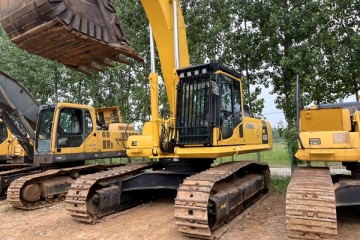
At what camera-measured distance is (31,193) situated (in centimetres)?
828

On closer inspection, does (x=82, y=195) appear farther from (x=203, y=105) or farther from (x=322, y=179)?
(x=322, y=179)

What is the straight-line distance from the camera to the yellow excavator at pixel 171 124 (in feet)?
13.7

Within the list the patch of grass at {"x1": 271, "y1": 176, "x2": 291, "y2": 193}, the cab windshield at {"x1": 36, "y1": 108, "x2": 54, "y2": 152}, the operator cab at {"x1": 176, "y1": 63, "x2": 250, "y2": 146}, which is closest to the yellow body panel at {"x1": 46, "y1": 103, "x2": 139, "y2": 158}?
the cab windshield at {"x1": 36, "y1": 108, "x2": 54, "y2": 152}

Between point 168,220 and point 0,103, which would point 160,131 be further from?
point 0,103

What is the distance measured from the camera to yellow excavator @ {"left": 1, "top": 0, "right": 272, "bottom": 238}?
164 inches

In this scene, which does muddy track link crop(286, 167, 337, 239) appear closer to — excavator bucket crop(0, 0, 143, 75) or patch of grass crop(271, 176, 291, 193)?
excavator bucket crop(0, 0, 143, 75)

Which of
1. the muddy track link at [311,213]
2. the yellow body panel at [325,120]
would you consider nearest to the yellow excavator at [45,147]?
the yellow body panel at [325,120]

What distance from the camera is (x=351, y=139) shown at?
17.5ft

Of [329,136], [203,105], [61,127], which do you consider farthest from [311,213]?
[61,127]

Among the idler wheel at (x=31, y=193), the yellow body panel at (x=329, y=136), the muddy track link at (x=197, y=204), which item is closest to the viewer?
the muddy track link at (x=197, y=204)

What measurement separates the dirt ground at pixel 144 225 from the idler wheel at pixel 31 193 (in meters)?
0.52

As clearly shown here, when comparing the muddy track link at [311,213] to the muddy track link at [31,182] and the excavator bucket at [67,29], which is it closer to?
the excavator bucket at [67,29]

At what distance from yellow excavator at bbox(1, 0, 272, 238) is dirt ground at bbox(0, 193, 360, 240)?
0.99ft

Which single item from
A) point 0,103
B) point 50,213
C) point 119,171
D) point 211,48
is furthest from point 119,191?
point 211,48
